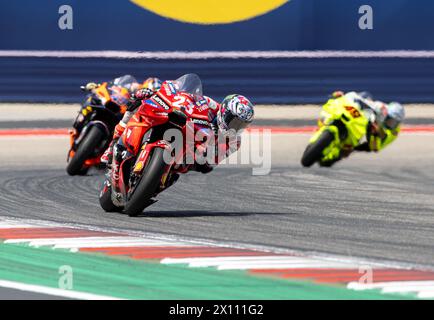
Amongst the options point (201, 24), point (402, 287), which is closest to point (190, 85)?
point (402, 287)

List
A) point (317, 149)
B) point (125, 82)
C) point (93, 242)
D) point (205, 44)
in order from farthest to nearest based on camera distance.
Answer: point (205, 44) < point (317, 149) < point (125, 82) < point (93, 242)

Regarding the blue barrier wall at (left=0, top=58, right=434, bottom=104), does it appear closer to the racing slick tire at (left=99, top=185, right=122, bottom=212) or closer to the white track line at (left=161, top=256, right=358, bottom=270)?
the racing slick tire at (left=99, top=185, right=122, bottom=212)

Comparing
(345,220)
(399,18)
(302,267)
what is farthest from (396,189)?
(399,18)

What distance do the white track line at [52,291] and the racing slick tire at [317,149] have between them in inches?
323

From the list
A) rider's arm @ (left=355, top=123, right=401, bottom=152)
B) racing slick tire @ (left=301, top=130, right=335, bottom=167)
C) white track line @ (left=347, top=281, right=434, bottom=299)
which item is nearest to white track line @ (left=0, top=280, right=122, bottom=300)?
white track line @ (left=347, top=281, right=434, bottom=299)

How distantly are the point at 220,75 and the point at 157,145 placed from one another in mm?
11310

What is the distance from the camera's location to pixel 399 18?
73.4 feet

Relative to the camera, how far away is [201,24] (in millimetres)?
22266

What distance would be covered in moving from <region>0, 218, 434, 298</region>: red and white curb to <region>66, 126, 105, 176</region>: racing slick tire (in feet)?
12.8

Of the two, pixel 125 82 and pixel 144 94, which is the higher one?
pixel 144 94

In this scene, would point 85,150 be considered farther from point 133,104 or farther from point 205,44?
point 205,44

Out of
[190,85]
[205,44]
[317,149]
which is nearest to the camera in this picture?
[190,85]
